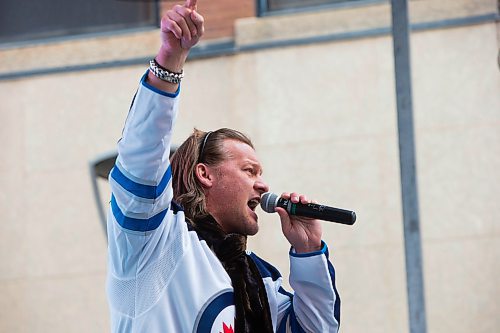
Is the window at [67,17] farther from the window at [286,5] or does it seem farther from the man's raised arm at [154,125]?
the man's raised arm at [154,125]

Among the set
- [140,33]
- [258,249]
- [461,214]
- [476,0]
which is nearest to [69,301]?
[258,249]

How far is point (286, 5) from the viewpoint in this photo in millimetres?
6777

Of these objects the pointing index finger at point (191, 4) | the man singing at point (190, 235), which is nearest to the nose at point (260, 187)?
the man singing at point (190, 235)

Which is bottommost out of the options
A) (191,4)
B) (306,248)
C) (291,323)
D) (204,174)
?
(291,323)

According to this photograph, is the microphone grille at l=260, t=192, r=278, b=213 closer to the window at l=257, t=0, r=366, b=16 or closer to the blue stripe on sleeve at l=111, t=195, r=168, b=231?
the blue stripe on sleeve at l=111, t=195, r=168, b=231

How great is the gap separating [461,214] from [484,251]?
26cm

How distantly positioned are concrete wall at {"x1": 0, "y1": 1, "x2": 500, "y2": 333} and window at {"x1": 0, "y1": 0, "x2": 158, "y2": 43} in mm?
220

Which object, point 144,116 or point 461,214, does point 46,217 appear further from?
point 144,116

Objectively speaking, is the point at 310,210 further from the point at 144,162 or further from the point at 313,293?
the point at 144,162

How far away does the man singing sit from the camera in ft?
7.47

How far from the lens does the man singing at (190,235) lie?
7.47ft

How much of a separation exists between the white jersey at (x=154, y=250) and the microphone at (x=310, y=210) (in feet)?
0.53

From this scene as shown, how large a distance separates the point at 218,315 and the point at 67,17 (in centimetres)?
502

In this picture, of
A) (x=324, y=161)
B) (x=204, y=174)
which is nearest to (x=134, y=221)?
(x=204, y=174)
